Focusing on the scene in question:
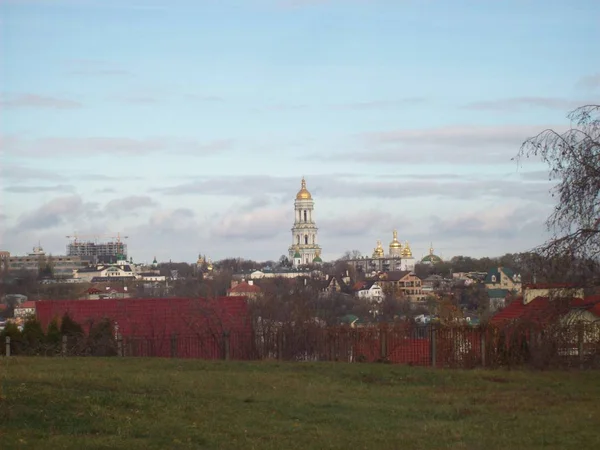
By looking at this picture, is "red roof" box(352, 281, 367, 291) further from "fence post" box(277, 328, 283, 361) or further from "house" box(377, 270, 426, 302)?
"fence post" box(277, 328, 283, 361)

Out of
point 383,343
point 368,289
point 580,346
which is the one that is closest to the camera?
point 580,346

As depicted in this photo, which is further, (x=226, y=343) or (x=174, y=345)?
(x=174, y=345)

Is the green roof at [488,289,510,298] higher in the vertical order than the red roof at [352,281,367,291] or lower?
lower

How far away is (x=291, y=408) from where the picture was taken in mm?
17406

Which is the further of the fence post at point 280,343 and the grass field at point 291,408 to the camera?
the fence post at point 280,343

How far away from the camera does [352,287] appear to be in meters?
148

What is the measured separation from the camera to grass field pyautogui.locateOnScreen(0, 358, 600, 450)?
14.1 metres

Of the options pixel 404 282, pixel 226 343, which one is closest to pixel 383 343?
pixel 226 343

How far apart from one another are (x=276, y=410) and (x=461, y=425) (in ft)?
9.65

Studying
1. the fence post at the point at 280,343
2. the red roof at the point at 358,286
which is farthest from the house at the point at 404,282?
the fence post at the point at 280,343

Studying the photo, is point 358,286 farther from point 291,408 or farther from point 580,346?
point 291,408

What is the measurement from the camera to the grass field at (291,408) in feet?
46.4

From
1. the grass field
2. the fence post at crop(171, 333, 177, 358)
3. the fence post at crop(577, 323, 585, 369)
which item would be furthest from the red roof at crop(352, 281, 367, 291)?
the grass field

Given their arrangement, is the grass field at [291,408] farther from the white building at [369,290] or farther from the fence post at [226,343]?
the white building at [369,290]
